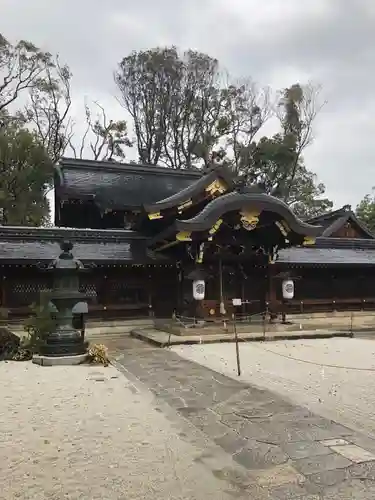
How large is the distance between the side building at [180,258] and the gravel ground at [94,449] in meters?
9.03

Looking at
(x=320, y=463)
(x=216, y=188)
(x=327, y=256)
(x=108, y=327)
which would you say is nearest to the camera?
(x=320, y=463)

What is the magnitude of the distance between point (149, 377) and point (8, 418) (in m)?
3.26

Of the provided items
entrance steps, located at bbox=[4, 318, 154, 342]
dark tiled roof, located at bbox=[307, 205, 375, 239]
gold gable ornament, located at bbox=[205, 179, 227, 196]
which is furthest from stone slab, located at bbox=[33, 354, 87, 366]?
dark tiled roof, located at bbox=[307, 205, 375, 239]

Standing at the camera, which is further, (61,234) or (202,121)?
(202,121)

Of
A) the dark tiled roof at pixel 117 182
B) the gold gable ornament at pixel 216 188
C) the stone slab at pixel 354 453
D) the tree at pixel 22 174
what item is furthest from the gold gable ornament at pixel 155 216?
the stone slab at pixel 354 453

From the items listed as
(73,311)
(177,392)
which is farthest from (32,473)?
(73,311)

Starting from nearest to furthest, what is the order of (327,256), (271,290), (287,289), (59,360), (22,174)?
(59,360) < (287,289) < (271,290) < (327,256) < (22,174)

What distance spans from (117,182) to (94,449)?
20758mm

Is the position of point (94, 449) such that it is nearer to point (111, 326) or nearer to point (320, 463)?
point (320, 463)

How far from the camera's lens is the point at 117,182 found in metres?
24.9

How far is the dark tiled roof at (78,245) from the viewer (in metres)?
17.5

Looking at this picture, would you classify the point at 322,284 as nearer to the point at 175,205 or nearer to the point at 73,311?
the point at 175,205

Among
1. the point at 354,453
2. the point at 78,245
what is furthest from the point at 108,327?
the point at 354,453

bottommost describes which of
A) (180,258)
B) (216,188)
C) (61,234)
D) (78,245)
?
(180,258)
